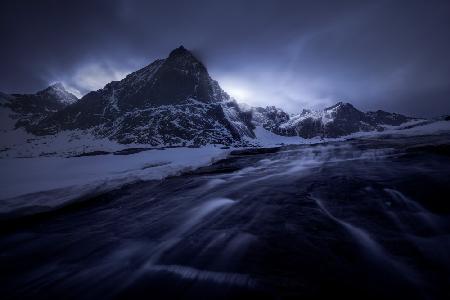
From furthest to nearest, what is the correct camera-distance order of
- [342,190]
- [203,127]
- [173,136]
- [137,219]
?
[203,127], [173,136], [342,190], [137,219]

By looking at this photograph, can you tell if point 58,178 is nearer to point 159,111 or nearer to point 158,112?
point 158,112

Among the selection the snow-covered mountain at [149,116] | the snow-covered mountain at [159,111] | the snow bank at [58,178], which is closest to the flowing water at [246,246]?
the snow bank at [58,178]

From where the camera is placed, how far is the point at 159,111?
14062cm

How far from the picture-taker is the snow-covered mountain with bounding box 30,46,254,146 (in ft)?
401

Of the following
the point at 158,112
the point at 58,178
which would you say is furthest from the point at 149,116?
the point at 58,178

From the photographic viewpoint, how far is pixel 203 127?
430ft

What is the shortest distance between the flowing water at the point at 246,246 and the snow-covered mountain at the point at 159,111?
103m

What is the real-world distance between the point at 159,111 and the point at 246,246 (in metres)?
140

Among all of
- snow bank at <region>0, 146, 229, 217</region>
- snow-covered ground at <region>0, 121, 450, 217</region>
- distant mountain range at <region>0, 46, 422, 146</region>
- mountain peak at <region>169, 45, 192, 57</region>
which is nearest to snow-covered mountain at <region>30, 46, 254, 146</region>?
distant mountain range at <region>0, 46, 422, 146</region>

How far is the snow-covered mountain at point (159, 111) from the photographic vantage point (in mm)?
122375

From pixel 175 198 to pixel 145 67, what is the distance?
196 m

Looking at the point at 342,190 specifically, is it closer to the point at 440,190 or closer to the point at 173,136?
the point at 440,190

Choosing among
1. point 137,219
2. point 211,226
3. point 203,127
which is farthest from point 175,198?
point 203,127

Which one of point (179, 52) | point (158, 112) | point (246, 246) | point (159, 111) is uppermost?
point (179, 52)
